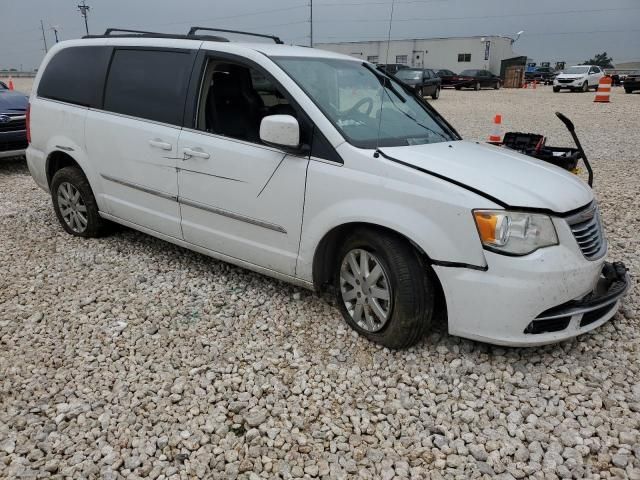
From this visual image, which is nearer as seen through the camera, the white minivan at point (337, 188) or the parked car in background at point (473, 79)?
the white minivan at point (337, 188)

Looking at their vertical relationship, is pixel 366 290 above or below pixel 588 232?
below

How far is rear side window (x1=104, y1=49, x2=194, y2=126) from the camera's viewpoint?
12.9 ft

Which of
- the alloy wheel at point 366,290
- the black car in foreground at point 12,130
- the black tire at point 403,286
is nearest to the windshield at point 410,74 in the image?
the black car in foreground at point 12,130

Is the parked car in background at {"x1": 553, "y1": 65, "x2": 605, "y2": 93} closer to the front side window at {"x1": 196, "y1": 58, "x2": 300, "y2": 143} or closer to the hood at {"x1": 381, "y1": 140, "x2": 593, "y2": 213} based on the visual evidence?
the hood at {"x1": 381, "y1": 140, "x2": 593, "y2": 213}

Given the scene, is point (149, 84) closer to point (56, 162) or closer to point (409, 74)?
point (56, 162)

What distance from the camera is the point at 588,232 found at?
3.02 metres

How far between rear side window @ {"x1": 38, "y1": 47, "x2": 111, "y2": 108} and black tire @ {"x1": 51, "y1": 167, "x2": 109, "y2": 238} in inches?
26.0

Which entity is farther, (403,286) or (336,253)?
(336,253)

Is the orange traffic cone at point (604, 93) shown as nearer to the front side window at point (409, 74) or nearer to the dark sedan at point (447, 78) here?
the front side window at point (409, 74)

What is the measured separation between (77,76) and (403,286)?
145 inches

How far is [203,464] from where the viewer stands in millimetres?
2373

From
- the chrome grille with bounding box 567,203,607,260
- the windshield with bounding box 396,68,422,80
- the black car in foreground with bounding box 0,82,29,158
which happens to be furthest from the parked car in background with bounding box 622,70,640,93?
the chrome grille with bounding box 567,203,607,260

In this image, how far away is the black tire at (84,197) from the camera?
480cm

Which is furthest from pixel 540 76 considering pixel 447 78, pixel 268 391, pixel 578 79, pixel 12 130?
pixel 268 391
